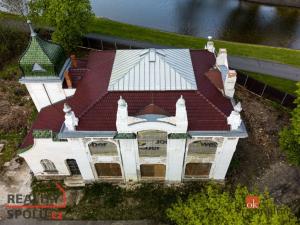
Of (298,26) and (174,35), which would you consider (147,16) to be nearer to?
(174,35)

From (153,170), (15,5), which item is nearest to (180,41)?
(15,5)

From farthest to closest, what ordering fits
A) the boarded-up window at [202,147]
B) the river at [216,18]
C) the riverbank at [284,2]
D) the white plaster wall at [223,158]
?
the riverbank at [284,2] → the river at [216,18] → the boarded-up window at [202,147] → the white plaster wall at [223,158]

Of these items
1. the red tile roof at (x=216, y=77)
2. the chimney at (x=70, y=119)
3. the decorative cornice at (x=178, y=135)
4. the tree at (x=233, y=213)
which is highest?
the red tile roof at (x=216, y=77)

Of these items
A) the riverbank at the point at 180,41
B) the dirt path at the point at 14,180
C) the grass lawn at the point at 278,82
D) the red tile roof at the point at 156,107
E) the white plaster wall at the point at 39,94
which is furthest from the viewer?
the riverbank at the point at 180,41

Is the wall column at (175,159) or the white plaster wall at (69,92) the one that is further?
the white plaster wall at (69,92)

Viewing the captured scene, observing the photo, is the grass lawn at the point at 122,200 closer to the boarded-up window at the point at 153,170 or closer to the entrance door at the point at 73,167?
the boarded-up window at the point at 153,170

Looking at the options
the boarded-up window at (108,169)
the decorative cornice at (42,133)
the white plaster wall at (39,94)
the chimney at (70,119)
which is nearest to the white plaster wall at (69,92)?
the white plaster wall at (39,94)
